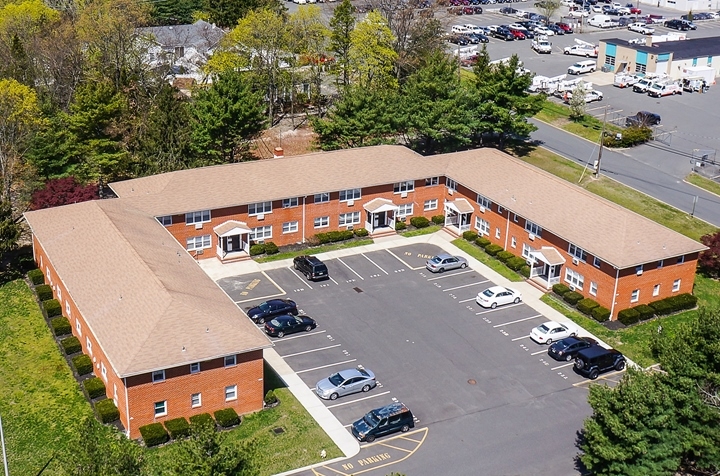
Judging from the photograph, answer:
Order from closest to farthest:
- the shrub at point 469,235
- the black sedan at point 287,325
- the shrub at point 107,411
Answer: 1. the shrub at point 107,411
2. the black sedan at point 287,325
3. the shrub at point 469,235

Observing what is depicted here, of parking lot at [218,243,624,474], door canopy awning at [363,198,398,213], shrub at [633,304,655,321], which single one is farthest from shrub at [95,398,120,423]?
shrub at [633,304,655,321]

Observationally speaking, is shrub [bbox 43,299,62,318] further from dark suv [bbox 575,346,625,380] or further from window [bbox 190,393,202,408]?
dark suv [bbox 575,346,625,380]

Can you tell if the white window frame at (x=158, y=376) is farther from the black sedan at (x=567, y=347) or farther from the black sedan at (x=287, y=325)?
the black sedan at (x=567, y=347)

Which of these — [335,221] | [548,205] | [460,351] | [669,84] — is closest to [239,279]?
[335,221]

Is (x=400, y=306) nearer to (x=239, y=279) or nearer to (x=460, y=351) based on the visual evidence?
(x=460, y=351)

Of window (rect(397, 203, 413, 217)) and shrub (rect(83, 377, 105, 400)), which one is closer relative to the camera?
shrub (rect(83, 377, 105, 400))

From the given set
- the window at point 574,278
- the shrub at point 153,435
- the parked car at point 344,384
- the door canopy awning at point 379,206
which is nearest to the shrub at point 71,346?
the shrub at point 153,435
